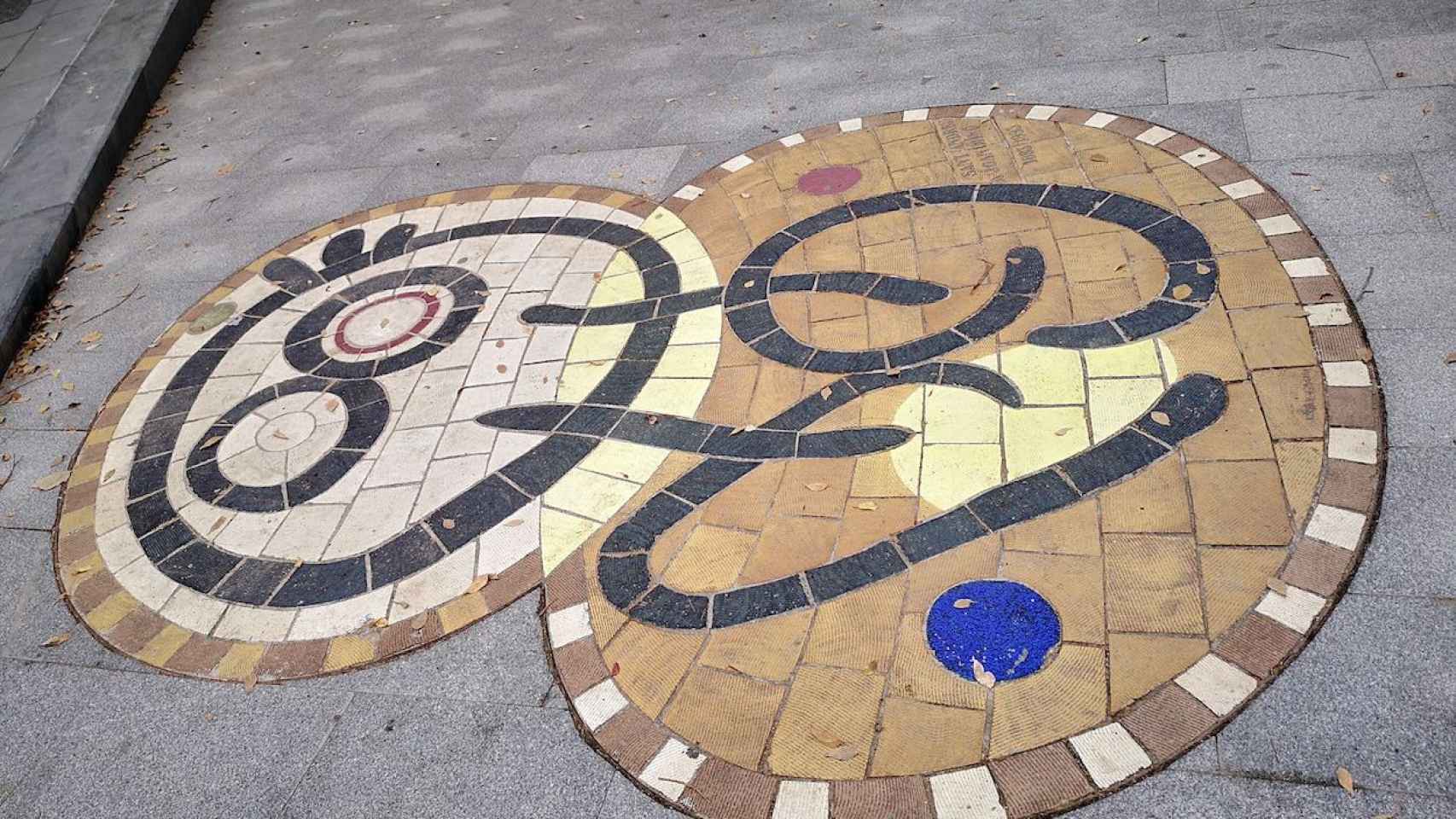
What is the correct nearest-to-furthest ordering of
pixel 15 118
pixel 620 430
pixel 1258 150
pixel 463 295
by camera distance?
pixel 620 430, pixel 1258 150, pixel 463 295, pixel 15 118

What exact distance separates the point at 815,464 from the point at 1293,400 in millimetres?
1948

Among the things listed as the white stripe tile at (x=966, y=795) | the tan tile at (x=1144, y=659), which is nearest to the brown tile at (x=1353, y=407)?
the tan tile at (x=1144, y=659)

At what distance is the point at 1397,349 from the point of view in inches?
150

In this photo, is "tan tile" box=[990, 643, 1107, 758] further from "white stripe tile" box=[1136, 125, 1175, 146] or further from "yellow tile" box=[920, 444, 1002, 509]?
"white stripe tile" box=[1136, 125, 1175, 146]

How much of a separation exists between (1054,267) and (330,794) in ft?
13.0

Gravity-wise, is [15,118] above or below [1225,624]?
above

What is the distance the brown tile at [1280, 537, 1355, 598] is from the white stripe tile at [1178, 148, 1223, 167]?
2.73 meters

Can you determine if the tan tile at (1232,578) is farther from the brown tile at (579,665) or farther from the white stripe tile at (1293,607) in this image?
the brown tile at (579,665)

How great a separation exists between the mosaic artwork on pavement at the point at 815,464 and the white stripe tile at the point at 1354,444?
15 mm

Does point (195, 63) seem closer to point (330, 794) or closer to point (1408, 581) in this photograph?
point (330, 794)

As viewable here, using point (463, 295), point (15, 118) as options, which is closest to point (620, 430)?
point (463, 295)

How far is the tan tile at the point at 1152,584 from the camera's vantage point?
3.03m

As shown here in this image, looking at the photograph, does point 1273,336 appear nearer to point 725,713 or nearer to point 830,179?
point 830,179

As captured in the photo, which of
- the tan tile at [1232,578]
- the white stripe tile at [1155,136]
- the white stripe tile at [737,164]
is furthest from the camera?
the white stripe tile at [737,164]
